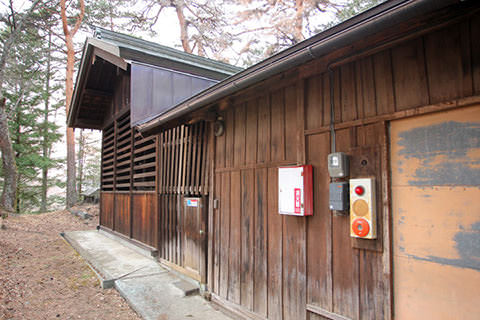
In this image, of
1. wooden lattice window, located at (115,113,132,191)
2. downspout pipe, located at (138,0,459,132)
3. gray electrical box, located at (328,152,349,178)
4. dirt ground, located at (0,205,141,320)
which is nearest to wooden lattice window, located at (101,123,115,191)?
wooden lattice window, located at (115,113,132,191)

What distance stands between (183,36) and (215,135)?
35.5ft

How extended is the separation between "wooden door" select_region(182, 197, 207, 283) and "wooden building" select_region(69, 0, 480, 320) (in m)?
0.04

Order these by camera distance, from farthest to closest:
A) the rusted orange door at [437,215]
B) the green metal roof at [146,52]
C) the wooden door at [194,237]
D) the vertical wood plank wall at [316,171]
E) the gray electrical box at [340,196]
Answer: the green metal roof at [146,52], the wooden door at [194,237], the gray electrical box at [340,196], the vertical wood plank wall at [316,171], the rusted orange door at [437,215]

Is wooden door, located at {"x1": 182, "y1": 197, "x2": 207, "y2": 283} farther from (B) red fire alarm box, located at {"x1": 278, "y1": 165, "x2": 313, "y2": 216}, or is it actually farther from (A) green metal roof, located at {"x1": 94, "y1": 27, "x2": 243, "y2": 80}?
(A) green metal roof, located at {"x1": 94, "y1": 27, "x2": 243, "y2": 80}

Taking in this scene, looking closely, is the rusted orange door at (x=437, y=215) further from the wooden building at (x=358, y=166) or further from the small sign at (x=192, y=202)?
the small sign at (x=192, y=202)

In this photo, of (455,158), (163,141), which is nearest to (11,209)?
(163,141)

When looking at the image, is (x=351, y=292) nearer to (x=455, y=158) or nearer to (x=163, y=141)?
(x=455, y=158)

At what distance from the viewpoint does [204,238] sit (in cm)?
447

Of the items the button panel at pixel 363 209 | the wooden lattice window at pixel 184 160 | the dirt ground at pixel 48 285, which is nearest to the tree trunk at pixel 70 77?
the dirt ground at pixel 48 285

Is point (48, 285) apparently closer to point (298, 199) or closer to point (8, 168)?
point (298, 199)

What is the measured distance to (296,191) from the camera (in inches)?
112

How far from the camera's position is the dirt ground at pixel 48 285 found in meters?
4.02

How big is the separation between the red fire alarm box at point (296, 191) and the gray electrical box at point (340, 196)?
1.06ft

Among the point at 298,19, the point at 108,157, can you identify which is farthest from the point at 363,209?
the point at 298,19
